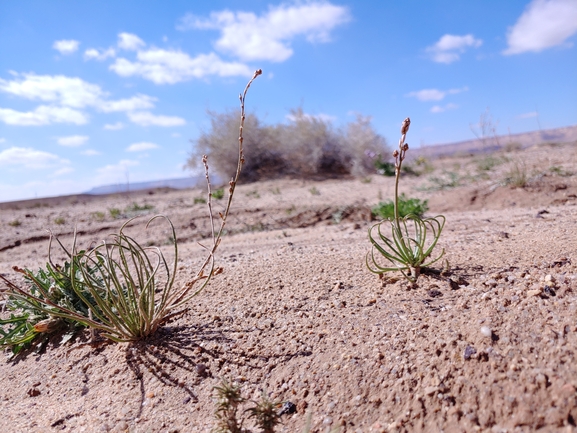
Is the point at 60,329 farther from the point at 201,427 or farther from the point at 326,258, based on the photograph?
the point at 326,258

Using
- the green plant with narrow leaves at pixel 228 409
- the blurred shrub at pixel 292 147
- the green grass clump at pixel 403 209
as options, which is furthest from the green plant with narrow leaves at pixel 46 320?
the blurred shrub at pixel 292 147

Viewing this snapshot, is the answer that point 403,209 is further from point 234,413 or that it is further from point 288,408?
point 234,413

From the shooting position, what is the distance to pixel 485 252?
7.44 feet

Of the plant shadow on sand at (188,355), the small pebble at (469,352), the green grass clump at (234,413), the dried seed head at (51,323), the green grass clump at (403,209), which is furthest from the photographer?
the green grass clump at (403,209)

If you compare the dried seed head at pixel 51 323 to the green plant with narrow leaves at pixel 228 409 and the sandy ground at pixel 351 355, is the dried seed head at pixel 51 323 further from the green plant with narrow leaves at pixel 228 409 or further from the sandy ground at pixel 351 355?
the green plant with narrow leaves at pixel 228 409

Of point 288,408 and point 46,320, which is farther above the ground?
point 46,320

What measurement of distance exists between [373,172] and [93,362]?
12.4 meters

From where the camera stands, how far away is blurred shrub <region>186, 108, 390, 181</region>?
565 inches

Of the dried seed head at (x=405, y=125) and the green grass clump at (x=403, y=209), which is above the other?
the dried seed head at (x=405, y=125)

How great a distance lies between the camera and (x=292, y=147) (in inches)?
587

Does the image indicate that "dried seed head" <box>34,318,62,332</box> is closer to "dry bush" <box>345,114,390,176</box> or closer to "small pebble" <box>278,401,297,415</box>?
"small pebble" <box>278,401,297,415</box>

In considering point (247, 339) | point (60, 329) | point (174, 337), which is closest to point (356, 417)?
point (247, 339)

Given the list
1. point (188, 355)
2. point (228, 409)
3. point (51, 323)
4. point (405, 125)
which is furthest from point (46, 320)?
point (405, 125)

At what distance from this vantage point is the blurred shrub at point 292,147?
1434cm
